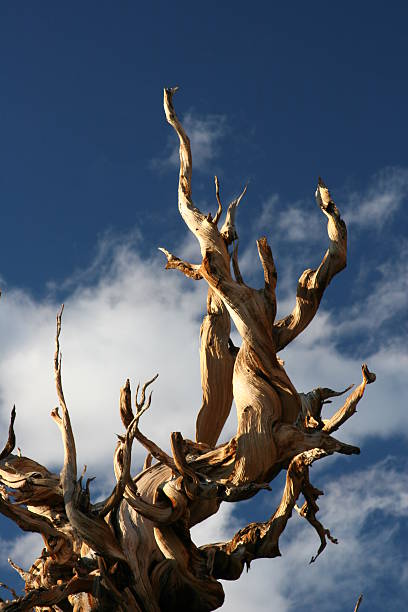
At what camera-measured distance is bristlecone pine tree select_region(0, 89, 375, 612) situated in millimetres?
5297

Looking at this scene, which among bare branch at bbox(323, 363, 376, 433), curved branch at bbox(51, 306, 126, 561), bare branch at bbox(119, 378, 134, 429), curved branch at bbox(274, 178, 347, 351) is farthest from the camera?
curved branch at bbox(274, 178, 347, 351)

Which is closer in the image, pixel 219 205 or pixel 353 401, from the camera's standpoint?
pixel 353 401

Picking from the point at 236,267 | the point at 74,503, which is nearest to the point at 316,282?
the point at 236,267

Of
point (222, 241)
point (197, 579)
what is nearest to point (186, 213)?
point (222, 241)

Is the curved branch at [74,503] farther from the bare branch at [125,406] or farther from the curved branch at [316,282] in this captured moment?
the curved branch at [316,282]

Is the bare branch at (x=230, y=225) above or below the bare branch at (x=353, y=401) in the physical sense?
above

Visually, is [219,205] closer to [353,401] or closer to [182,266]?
[182,266]

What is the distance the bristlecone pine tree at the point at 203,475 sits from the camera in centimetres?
530

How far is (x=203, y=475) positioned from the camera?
583cm

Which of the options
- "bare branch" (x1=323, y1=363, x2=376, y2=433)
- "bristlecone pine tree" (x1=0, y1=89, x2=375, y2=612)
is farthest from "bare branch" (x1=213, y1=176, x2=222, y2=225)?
"bare branch" (x1=323, y1=363, x2=376, y2=433)

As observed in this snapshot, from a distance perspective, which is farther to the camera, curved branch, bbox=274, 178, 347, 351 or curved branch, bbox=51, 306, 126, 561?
curved branch, bbox=274, 178, 347, 351

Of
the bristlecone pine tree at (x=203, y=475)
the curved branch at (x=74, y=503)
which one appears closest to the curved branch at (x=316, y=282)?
the bristlecone pine tree at (x=203, y=475)

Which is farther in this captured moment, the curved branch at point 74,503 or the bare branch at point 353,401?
Result: the bare branch at point 353,401

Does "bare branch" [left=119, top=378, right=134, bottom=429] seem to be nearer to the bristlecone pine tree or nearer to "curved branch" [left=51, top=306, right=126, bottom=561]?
the bristlecone pine tree
